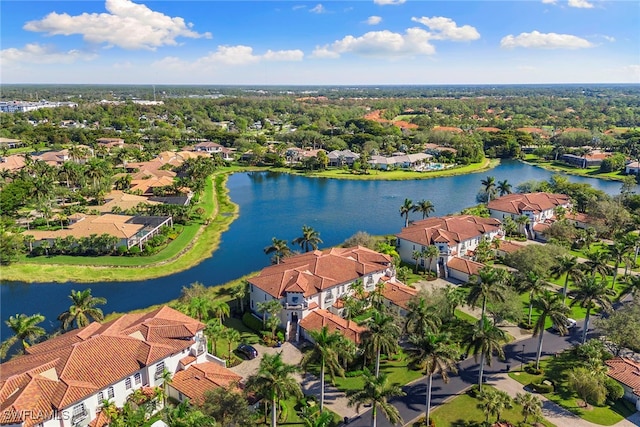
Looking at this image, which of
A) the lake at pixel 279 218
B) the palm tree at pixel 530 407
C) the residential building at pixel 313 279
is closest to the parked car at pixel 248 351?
the residential building at pixel 313 279

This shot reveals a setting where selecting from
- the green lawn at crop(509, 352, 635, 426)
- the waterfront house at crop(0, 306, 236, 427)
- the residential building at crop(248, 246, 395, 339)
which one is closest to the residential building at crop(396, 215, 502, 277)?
the residential building at crop(248, 246, 395, 339)

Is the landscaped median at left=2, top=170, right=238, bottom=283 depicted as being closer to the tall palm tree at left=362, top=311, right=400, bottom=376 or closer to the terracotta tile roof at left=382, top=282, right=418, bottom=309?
the terracotta tile roof at left=382, top=282, right=418, bottom=309

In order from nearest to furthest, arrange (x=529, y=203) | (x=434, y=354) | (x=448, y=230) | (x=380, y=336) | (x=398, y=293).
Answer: (x=434, y=354) < (x=380, y=336) < (x=398, y=293) < (x=448, y=230) < (x=529, y=203)

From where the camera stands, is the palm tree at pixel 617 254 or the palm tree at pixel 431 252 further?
the palm tree at pixel 431 252

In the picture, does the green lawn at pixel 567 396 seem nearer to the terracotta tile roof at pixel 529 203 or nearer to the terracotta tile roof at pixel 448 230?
the terracotta tile roof at pixel 448 230

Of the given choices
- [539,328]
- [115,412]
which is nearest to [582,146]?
[539,328]

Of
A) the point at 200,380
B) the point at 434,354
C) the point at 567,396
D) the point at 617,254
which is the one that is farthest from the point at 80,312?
the point at 617,254

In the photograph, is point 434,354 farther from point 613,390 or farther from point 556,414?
point 613,390
